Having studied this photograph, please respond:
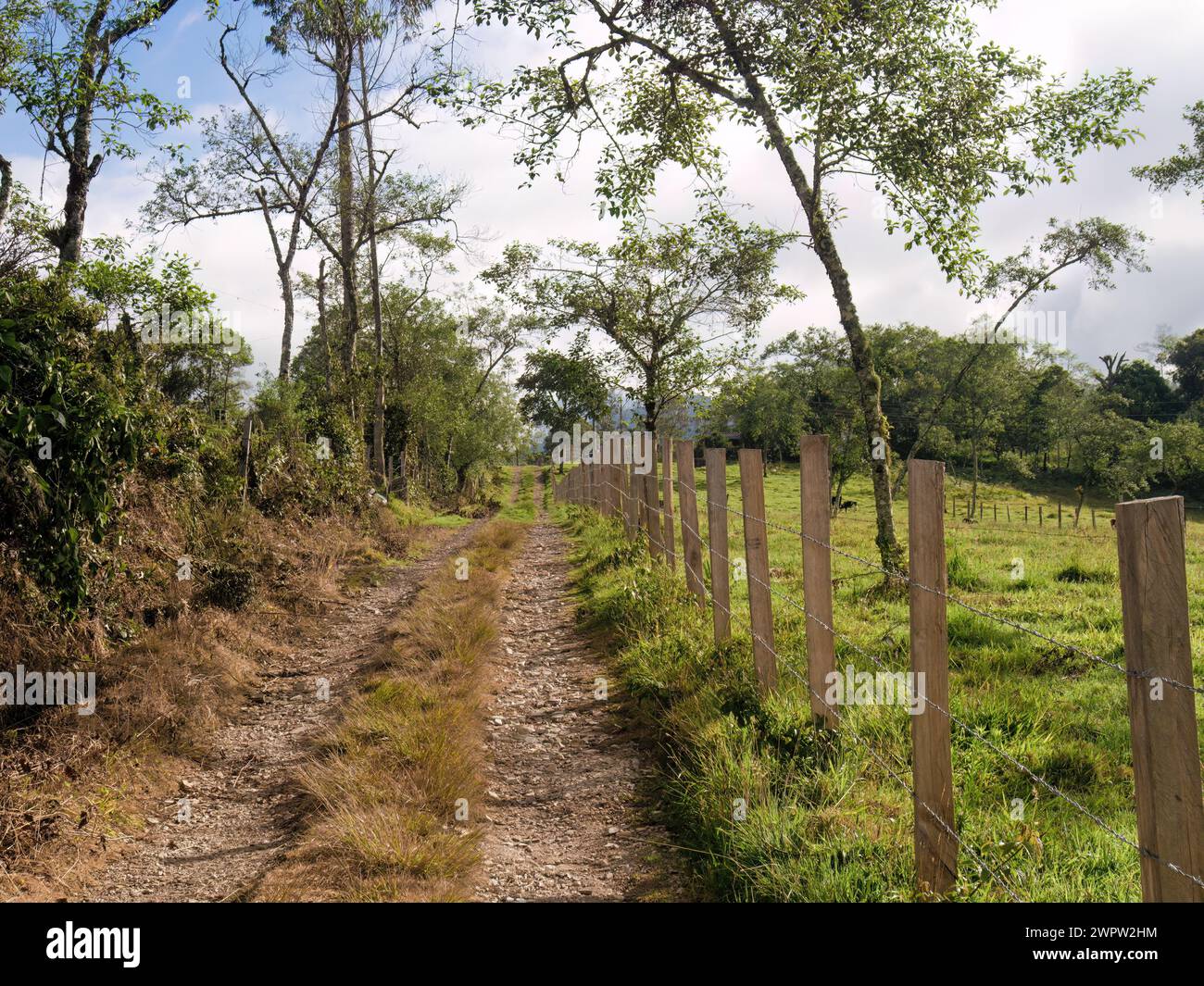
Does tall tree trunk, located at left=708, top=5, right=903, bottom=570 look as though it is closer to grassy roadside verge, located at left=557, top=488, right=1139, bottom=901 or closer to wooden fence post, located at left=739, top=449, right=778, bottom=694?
grassy roadside verge, located at left=557, top=488, right=1139, bottom=901

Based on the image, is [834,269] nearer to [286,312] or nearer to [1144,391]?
[286,312]

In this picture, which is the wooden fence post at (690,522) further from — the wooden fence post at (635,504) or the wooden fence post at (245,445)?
the wooden fence post at (245,445)

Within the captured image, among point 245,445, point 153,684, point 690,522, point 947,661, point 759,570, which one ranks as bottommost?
point 153,684

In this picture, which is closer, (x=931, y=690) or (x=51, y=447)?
(x=931, y=690)

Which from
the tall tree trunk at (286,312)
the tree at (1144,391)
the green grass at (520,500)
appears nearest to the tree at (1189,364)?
the tree at (1144,391)

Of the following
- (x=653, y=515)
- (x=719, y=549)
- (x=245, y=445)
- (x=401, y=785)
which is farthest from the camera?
(x=245, y=445)

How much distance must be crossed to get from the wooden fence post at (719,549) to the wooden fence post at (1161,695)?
445 cm

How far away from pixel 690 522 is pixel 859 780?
4496 mm

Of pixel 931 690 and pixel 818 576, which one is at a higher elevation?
pixel 818 576

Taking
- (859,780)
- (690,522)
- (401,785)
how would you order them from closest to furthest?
(859,780) → (401,785) → (690,522)

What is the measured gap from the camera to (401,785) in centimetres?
470

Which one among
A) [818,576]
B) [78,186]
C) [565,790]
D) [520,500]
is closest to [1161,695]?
[818,576]

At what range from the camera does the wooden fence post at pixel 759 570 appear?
5.73m
